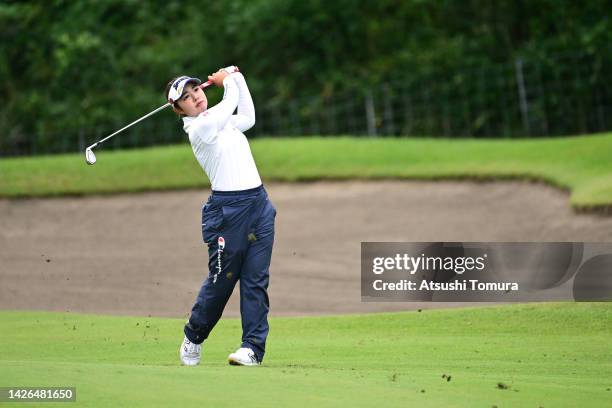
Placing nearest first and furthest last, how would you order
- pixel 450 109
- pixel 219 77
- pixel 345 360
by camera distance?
pixel 219 77 < pixel 345 360 < pixel 450 109

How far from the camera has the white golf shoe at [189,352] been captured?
10125 mm

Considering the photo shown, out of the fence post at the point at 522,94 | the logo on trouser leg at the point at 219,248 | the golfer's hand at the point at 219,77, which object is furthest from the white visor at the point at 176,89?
the fence post at the point at 522,94

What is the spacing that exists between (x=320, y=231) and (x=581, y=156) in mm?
5925

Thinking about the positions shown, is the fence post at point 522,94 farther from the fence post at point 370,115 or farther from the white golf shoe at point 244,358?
the white golf shoe at point 244,358

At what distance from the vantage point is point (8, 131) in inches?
1628

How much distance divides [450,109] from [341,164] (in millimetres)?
9879

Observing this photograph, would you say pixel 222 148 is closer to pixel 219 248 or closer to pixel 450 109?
pixel 219 248

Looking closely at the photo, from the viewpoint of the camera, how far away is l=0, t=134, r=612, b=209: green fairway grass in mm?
24625

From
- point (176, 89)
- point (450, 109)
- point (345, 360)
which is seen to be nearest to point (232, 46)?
point (450, 109)

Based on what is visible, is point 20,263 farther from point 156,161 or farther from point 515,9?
point 515,9

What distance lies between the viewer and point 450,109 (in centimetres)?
3566

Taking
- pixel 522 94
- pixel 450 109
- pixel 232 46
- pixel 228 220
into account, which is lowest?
pixel 228 220

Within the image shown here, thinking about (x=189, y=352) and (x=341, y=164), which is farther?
(x=341, y=164)

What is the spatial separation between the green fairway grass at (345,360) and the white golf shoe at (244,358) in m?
0.10
